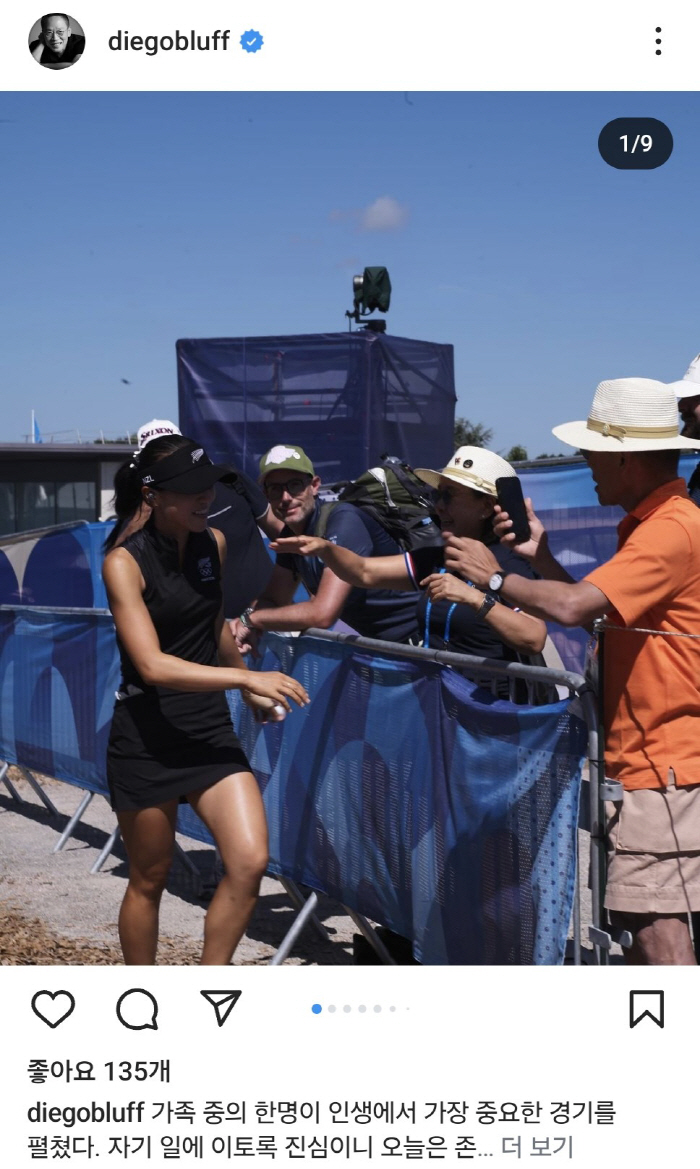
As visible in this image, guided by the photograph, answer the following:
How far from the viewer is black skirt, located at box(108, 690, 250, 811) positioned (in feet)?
13.6

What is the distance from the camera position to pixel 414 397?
12.6 m

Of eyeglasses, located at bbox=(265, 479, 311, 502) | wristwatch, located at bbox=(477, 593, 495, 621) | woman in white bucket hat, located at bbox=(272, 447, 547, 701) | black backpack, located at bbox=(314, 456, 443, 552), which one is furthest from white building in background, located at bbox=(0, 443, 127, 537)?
wristwatch, located at bbox=(477, 593, 495, 621)

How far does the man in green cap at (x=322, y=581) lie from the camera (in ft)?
16.5

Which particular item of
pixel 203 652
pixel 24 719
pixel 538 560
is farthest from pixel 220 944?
pixel 24 719

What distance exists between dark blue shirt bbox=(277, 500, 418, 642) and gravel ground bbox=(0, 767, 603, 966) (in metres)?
1.08

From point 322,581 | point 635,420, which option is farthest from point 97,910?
point 635,420

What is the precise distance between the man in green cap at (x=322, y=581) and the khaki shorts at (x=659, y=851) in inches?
73.3

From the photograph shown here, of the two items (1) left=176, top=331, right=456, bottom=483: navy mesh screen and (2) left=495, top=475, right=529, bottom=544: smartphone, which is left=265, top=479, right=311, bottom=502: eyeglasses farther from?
(1) left=176, top=331, right=456, bottom=483: navy mesh screen

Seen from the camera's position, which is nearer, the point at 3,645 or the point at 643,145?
the point at 643,145

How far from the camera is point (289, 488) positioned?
5520 millimetres
